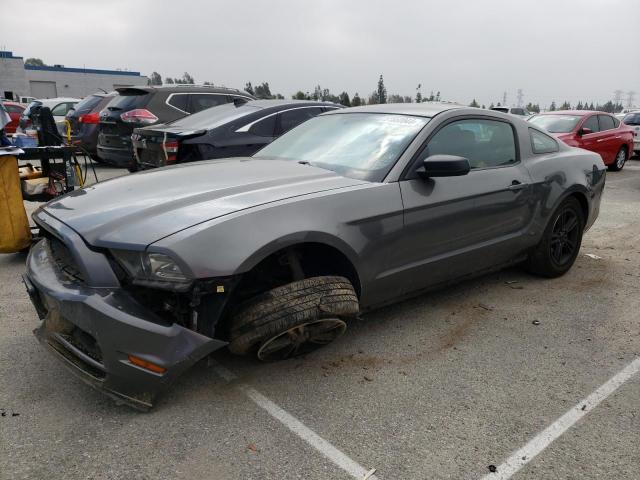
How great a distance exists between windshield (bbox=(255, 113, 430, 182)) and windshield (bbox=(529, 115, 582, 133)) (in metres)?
9.11

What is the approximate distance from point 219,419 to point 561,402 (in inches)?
70.4

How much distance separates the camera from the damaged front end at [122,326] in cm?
233

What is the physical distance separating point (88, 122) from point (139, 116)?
272 centimetres

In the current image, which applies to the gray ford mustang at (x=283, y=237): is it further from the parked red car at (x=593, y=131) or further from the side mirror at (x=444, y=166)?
the parked red car at (x=593, y=131)

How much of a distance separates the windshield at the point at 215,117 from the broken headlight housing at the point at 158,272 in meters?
3.88

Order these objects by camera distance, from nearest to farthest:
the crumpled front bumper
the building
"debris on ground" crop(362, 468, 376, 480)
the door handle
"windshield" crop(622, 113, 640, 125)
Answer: "debris on ground" crop(362, 468, 376, 480)
the crumpled front bumper
the door handle
"windshield" crop(622, 113, 640, 125)
the building

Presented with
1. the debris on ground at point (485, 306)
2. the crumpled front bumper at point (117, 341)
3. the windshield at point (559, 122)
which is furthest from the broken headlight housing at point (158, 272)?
the windshield at point (559, 122)

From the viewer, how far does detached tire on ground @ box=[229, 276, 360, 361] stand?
2629mm

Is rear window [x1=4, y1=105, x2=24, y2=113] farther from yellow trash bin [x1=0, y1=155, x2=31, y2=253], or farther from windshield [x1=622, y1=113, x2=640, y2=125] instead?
windshield [x1=622, y1=113, x2=640, y2=125]

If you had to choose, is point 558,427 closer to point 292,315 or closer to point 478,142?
point 292,315

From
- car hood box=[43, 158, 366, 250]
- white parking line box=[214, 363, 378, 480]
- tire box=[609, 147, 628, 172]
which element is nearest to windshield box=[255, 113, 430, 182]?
car hood box=[43, 158, 366, 250]

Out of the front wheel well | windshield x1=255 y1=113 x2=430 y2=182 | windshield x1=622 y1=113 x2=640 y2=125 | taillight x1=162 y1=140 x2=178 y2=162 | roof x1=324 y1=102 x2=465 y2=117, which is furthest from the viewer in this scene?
windshield x1=622 y1=113 x2=640 y2=125

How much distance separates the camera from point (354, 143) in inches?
143

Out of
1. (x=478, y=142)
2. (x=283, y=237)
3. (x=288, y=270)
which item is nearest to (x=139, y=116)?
(x=478, y=142)
